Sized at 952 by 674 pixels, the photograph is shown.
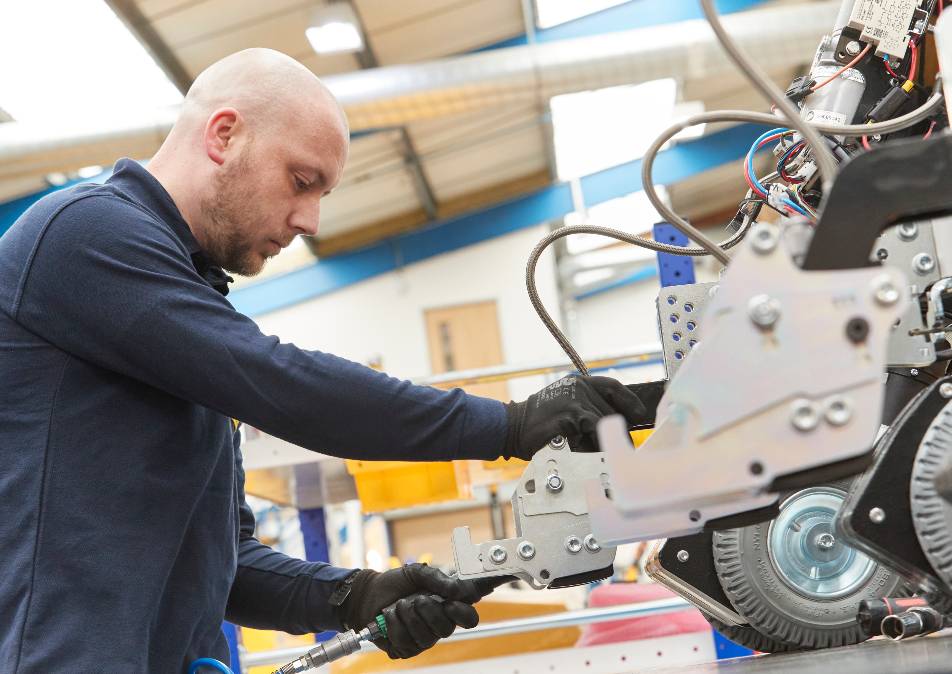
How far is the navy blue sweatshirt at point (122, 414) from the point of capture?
125 cm

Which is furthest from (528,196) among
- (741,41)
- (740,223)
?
(740,223)

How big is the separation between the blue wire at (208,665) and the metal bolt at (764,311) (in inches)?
38.5

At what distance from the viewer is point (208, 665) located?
149 centimetres

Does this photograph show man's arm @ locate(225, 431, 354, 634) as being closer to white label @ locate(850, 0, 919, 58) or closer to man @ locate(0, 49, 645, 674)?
man @ locate(0, 49, 645, 674)

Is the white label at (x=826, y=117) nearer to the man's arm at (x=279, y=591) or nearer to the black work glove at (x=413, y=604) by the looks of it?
the black work glove at (x=413, y=604)

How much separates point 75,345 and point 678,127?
2.68 ft

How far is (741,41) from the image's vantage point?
5.96 m

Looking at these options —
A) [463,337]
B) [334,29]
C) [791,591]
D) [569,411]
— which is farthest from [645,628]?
[463,337]

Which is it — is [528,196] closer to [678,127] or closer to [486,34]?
[486,34]

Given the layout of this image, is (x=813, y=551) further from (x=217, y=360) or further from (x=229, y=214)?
(x=229, y=214)

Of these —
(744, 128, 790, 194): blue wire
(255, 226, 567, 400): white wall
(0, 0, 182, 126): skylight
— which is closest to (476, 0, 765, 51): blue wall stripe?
(0, 0, 182, 126): skylight

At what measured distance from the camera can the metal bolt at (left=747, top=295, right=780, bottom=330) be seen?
0.91 meters

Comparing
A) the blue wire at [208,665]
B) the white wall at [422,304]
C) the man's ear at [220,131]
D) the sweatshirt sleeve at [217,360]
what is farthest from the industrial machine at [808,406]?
the white wall at [422,304]

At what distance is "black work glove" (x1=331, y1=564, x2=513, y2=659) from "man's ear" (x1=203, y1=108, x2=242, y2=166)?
73cm
